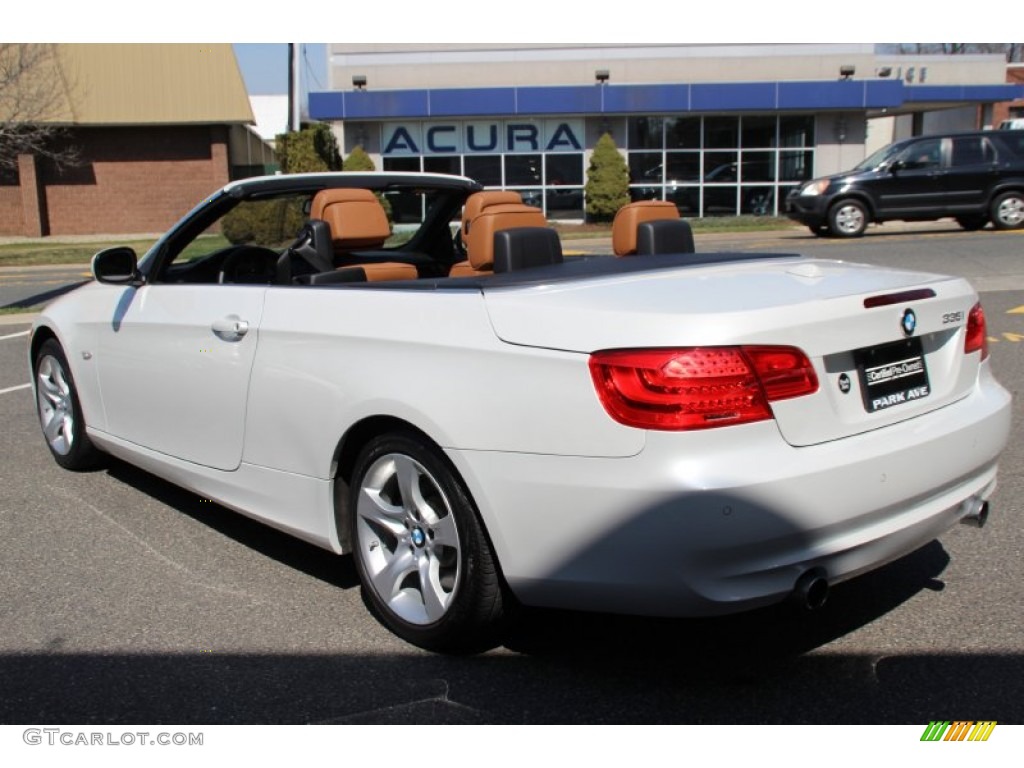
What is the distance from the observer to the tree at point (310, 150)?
28047 mm

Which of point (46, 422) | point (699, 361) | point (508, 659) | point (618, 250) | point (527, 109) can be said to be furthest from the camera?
point (527, 109)

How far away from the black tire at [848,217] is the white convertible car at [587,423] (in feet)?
56.1

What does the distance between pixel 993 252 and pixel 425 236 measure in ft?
41.6

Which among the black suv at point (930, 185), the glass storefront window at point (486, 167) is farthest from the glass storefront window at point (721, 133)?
the black suv at point (930, 185)

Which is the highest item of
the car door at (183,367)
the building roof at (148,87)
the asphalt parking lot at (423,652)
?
the building roof at (148,87)

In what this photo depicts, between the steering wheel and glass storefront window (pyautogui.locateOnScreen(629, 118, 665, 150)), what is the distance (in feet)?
91.3

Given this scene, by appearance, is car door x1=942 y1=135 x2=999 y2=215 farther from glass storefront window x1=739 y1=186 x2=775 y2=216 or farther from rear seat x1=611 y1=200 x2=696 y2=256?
rear seat x1=611 y1=200 x2=696 y2=256

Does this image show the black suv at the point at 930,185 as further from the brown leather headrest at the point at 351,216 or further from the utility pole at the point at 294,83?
the utility pole at the point at 294,83

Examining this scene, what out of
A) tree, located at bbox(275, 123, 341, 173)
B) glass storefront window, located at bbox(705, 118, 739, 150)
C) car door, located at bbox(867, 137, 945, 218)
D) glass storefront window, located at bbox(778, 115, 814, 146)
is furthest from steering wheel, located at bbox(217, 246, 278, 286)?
glass storefront window, located at bbox(778, 115, 814, 146)

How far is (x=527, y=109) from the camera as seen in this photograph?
101ft

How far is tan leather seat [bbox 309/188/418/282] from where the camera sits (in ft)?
16.8

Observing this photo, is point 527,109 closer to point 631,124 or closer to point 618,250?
point 631,124

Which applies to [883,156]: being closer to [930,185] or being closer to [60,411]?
[930,185]
